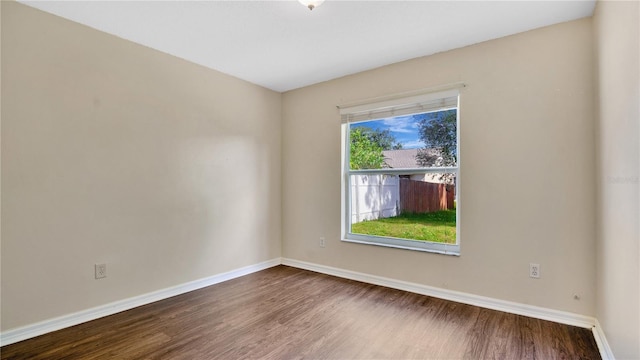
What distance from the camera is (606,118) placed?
80.3 inches

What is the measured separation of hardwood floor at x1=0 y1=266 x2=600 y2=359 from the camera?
80.9 inches

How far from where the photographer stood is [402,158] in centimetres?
344

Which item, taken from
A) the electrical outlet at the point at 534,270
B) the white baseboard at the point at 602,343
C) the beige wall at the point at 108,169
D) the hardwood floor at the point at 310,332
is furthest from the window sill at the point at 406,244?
the beige wall at the point at 108,169

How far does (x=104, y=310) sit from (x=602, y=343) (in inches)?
150

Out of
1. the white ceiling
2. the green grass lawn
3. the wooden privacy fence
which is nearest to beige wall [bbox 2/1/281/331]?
the white ceiling

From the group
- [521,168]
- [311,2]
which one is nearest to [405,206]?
[521,168]

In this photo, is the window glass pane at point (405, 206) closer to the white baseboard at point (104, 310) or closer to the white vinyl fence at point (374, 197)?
the white vinyl fence at point (374, 197)

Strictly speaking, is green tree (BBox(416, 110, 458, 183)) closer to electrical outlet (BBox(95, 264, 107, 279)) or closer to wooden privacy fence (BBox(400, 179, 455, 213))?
wooden privacy fence (BBox(400, 179, 455, 213))

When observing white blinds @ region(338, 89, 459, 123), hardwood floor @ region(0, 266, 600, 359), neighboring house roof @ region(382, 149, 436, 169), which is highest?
white blinds @ region(338, 89, 459, 123)

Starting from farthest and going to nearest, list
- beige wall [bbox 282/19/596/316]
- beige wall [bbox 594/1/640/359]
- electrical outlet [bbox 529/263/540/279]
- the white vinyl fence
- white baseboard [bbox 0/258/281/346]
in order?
1. the white vinyl fence
2. electrical outlet [bbox 529/263/540/279]
3. beige wall [bbox 282/19/596/316]
4. white baseboard [bbox 0/258/281/346]
5. beige wall [bbox 594/1/640/359]

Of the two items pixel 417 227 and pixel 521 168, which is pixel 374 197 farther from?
pixel 521 168

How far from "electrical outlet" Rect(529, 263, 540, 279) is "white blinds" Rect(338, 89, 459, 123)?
160 cm

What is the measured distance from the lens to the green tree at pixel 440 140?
3.10 meters

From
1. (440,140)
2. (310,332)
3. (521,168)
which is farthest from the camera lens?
(440,140)
